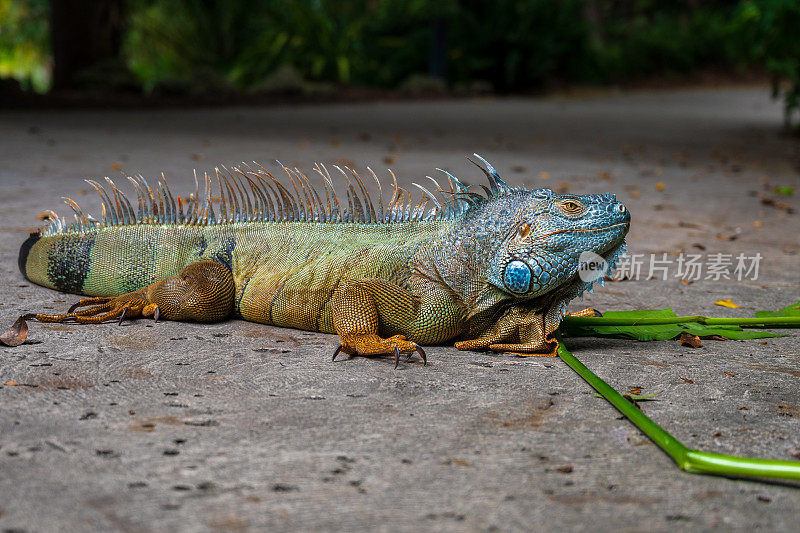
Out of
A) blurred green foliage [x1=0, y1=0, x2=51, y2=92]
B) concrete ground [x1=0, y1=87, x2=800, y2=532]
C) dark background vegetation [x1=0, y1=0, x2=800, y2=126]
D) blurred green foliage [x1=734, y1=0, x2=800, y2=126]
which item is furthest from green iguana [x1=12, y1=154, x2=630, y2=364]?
blurred green foliage [x1=0, y1=0, x2=51, y2=92]

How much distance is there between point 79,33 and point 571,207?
16.4m

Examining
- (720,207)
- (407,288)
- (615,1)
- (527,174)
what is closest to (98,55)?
(527,174)

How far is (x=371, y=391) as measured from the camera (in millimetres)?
3434

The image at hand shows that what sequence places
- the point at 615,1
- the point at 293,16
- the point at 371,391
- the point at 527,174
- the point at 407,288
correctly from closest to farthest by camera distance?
1. the point at 371,391
2. the point at 407,288
3. the point at 527,174
4. the point at 293,16
5. the point at 615,1

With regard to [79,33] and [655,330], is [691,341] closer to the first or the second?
[655,330]

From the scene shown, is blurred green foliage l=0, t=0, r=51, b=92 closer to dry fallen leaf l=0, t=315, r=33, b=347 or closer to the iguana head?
dry fallen leaf l=0, t=315, r=33, b=347

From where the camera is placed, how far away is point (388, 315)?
13.0 feet

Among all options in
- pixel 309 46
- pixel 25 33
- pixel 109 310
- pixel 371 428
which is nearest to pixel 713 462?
pixel 371 428

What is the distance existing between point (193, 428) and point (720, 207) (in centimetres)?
724

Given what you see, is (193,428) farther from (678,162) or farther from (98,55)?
(98,55)

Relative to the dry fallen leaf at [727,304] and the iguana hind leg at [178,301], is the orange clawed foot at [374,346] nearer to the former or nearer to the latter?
the iguana hind leg at [178,301]

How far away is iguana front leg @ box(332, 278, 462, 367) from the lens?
3.88m

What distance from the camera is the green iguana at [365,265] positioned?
3836 mm

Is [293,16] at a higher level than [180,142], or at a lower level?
higher
